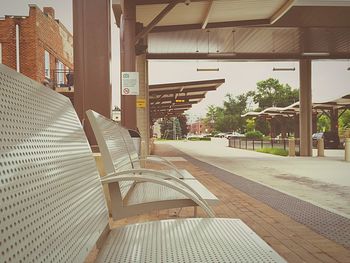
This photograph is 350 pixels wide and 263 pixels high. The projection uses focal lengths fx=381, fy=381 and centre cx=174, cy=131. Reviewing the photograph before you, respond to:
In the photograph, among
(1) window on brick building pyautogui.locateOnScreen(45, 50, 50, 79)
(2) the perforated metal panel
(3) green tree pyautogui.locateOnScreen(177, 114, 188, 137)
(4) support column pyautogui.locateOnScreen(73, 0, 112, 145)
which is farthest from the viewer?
(3) green tree pyautogui.locateOnScreen(177, 114, 188, 137)

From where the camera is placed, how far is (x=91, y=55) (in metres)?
4.32

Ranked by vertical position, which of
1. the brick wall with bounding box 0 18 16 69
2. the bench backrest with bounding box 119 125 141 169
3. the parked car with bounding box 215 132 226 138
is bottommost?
the parked car with bounding box 215 132 226 138

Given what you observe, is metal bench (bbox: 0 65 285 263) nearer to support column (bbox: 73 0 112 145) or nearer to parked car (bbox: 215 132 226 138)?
support column (bbox: 73 0 112 145)

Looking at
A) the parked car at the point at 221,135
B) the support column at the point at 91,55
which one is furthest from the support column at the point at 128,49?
the parked car at the point at 221,135

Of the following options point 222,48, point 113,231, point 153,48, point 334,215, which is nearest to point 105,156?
point 113,231

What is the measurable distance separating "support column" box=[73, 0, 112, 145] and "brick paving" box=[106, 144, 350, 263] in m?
1.39

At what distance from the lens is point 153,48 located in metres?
16.8

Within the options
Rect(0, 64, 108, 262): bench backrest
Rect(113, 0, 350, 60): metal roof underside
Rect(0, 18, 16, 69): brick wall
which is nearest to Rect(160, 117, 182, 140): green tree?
Rect(0, 18, 16, 69): brick wall

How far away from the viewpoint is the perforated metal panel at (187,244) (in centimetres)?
138

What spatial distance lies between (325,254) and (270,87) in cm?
6486

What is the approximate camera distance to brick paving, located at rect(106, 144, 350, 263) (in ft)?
9.91

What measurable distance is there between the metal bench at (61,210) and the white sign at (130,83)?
6438 mm

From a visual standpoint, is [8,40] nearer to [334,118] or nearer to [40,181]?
[334,118]

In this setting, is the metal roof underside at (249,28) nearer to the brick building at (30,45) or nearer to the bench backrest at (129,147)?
the bench backrest at (129,147)
